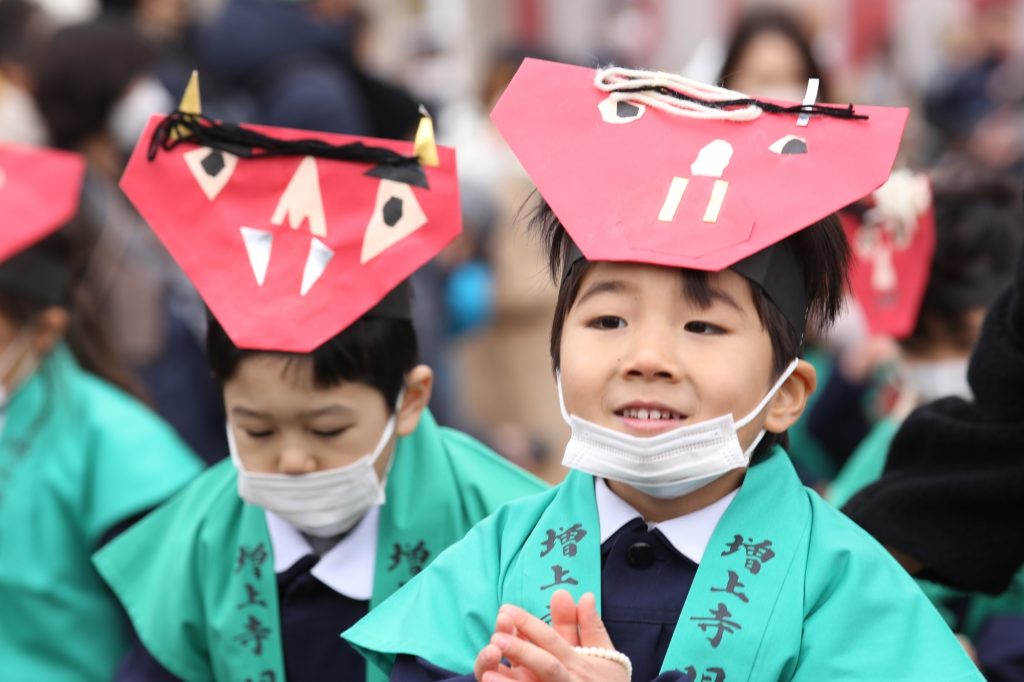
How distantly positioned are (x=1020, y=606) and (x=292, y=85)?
4.28 meters

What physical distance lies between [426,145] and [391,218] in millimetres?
152

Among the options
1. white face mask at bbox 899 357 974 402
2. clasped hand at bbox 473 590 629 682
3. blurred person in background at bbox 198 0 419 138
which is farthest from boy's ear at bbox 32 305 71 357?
blurred person in background at bbox 198 0 419 138

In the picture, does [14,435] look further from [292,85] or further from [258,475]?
[292,85]

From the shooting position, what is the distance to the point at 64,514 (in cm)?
410

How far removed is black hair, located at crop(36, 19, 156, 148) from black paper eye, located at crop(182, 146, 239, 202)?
3132 mm

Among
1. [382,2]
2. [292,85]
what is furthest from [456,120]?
[382,2]

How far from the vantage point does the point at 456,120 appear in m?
9.40

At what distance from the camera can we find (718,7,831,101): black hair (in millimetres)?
6301

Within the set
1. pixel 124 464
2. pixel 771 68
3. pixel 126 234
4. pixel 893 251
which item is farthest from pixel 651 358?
pixel 771 68

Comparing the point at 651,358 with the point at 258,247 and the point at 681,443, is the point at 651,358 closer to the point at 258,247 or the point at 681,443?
the point at 681,443

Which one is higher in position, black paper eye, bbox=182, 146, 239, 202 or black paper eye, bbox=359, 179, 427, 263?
black paper eye, bbox=182, 146, 239, 202

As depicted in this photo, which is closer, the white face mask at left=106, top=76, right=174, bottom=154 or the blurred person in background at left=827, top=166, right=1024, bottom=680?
the blurred person in background at left=827, top=166, right=1024, bottom=680

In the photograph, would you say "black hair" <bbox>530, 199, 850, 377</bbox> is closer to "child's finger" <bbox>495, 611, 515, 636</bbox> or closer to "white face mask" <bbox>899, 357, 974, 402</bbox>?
"child's finger" <bbox>495, 611, 515, 636</bbox>

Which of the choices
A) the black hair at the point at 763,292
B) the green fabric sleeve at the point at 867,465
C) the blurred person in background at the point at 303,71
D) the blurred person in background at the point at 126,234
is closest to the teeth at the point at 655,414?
the black hair at the point at 763,292
